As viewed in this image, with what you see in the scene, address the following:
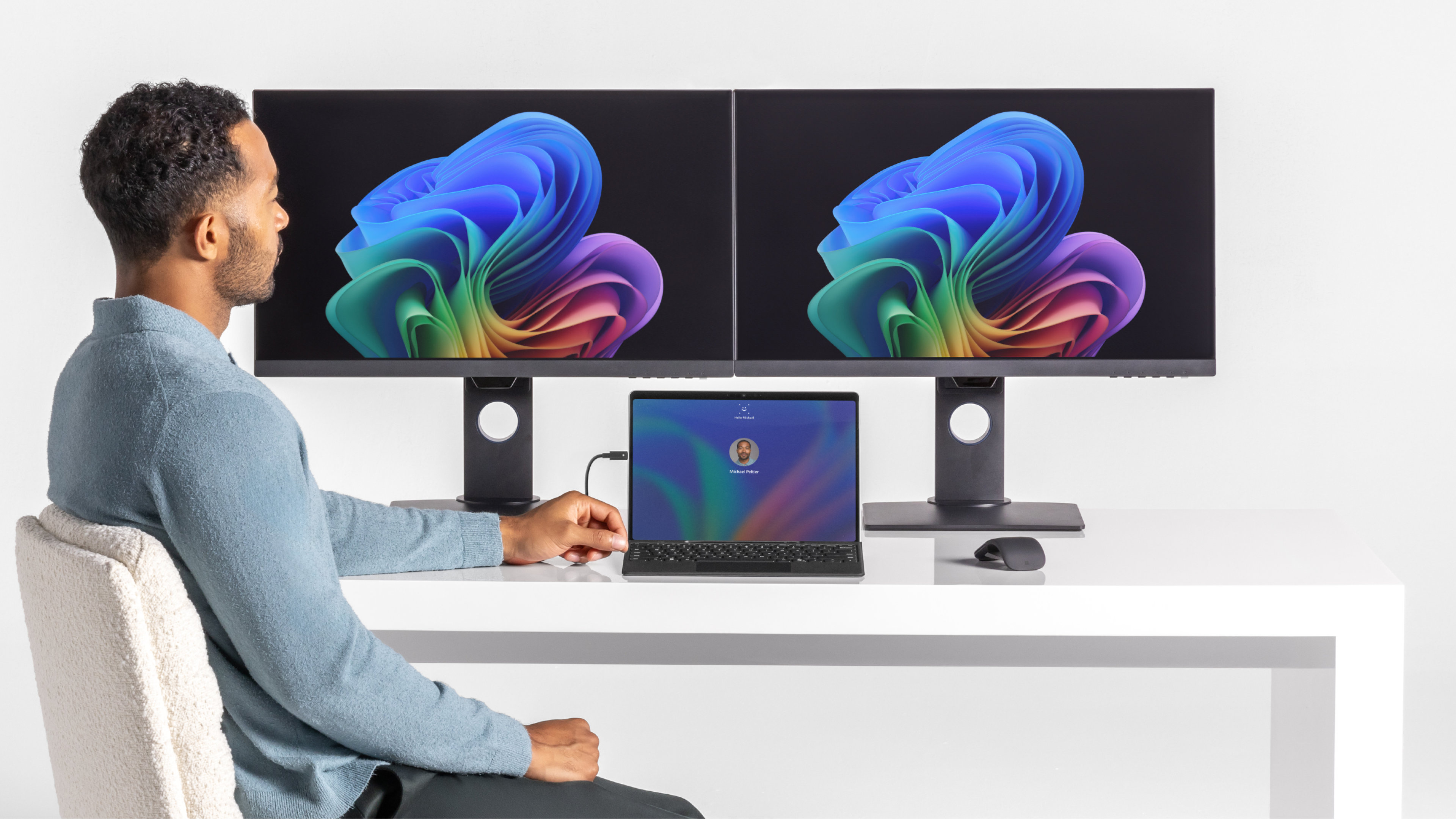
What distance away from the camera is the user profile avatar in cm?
175

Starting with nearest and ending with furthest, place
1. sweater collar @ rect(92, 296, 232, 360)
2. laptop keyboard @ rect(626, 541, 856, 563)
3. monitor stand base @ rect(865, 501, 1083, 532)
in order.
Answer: sweater collar @ rect(92, 296, 232, 360), laptop keyboard @ rect(626, 541, 856, 563), monitor stand base @ rect(865, 501, 1083, 532)

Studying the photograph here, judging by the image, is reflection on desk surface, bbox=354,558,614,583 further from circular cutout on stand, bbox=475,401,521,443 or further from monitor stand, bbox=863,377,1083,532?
monitor stand, bbox=863,377,1083,532

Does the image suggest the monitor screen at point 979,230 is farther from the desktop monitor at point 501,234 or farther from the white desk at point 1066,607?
the white desk at point 1066,607

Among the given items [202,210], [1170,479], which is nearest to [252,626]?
[202,210]

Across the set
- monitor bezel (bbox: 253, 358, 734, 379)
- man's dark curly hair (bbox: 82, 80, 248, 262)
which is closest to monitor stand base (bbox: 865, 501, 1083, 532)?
monitor bezel (bbox: 253, 358, 734, 379)

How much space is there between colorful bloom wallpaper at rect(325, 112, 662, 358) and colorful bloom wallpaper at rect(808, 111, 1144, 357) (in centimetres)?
31

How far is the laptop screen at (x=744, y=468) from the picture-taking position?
1735 millimetres

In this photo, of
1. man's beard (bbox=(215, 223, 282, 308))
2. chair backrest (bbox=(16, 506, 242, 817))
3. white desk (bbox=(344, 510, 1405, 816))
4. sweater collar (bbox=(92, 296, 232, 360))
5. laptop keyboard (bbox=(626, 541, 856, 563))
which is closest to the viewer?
chair backrest (bbox=(16, 506, 242, 817))

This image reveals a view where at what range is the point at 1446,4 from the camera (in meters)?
2.79

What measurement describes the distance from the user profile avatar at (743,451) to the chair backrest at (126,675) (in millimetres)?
810

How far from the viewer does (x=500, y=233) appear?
1.93m

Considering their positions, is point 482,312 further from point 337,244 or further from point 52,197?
point 52,197

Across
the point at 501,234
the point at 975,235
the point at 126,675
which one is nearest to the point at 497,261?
the point at 501,234

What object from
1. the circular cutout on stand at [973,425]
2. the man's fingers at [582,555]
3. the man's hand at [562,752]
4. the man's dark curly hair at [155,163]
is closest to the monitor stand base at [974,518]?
the circular cutout on stand at [973,425]
